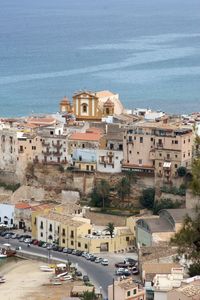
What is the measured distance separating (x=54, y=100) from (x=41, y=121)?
65.9 ft

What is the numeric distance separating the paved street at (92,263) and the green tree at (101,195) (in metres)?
3.55

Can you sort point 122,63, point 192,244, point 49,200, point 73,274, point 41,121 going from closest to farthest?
point 192,244 < point 73,274 < point 49,200 < point 41,121 < point 122,63

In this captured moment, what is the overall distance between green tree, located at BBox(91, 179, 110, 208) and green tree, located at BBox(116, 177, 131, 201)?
1.28 feet

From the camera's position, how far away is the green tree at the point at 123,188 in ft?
120

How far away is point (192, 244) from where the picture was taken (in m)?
16.8

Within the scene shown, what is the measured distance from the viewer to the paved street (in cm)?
2980

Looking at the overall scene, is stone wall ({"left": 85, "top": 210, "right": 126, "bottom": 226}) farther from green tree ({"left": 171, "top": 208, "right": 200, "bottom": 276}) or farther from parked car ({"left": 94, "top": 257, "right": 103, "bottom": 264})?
green tree ({"left": 171, "top": 208, "right": 200, "bottom": 276})

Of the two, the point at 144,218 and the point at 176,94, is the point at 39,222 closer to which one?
the point at 144,218

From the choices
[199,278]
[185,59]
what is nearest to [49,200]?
[199,278]

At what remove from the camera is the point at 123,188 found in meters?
36.7

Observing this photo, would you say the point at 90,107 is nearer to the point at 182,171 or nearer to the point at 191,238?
the point at 182,171

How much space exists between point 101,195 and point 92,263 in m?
5.23

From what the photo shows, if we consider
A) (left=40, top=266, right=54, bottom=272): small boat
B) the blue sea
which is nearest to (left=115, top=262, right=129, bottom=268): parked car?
(left=40, top=266, right=54, bottom=272): small boat

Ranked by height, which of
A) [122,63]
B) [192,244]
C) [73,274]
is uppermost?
[122,63]
